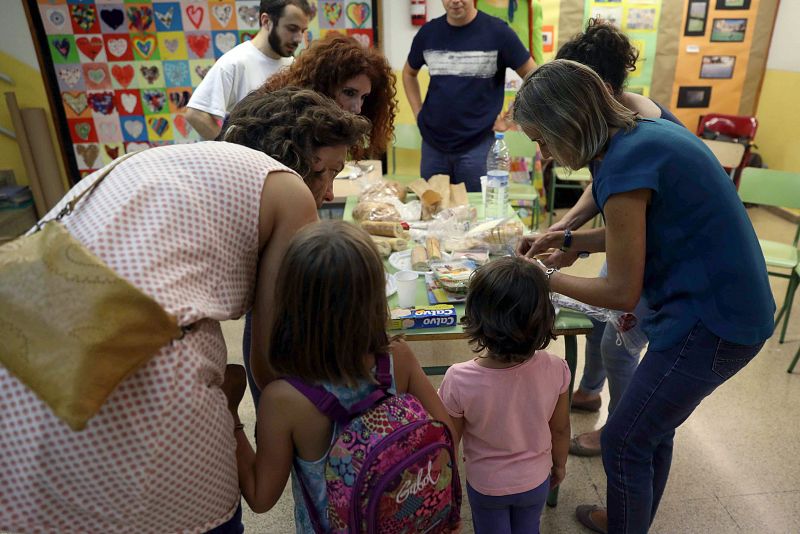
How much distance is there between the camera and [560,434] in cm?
146

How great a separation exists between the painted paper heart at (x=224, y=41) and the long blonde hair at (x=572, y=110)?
386 cm

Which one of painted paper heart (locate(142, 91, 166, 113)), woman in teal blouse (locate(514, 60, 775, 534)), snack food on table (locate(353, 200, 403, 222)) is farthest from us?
painted paper heart (locate(142, 91, 166, 113))

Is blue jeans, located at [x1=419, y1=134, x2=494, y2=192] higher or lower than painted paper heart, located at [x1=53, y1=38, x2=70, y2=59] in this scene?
lower

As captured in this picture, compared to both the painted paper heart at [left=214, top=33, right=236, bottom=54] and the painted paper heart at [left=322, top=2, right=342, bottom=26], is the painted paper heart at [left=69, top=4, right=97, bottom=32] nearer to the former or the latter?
the painted paper heart at [left=214, top=33, right=236, bottom=54]

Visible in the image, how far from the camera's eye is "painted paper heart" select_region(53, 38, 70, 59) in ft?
14.3

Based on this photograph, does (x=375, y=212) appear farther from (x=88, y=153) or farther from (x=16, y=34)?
(x=16, y=34)

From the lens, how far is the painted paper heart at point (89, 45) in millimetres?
4352

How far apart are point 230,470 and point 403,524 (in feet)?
1.08

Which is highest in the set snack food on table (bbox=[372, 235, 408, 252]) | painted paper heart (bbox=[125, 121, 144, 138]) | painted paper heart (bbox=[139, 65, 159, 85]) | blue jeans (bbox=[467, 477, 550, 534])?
painted paper heart (bbox=[139, 65, 159, 85])

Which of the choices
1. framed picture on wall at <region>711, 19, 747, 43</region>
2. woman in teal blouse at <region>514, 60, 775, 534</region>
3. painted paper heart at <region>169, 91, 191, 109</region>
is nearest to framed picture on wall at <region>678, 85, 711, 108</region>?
framed picture on wall at <region>711, 19, 747, 43</region>

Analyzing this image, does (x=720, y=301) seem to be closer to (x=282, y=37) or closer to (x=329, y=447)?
(x=329, y=447)

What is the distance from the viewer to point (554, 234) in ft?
5.74

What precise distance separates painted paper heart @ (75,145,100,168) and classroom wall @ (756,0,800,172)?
6.06 m

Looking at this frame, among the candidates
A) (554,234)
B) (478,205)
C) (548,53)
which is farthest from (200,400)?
(548,53)
